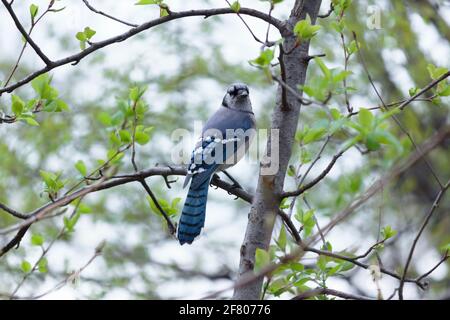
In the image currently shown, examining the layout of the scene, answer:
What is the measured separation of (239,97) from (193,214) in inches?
52.0

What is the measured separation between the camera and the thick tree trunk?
228 centimetres

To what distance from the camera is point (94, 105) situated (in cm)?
577

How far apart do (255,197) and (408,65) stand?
3775 millimetres

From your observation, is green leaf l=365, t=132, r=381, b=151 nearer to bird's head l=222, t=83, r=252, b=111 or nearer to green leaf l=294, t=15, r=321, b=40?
green leaf l=294, t=15, r=321, b=40

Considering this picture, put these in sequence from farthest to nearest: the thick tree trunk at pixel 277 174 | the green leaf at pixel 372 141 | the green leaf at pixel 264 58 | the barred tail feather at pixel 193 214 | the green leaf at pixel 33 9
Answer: the barred tail feather at pixel 193 214
the green leaf at pixel 33 9
the thick tree trunk at pixel 277 174
the green leaf at pixel 264 58
the green leaf at pixel 372 141

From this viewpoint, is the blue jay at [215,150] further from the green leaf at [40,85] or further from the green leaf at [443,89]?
the green leaf at [443,89]

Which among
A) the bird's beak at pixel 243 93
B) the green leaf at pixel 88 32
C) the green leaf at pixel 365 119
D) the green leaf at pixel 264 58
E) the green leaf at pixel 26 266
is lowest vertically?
the green leaf at pixel 365 119

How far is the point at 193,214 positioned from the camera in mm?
3105

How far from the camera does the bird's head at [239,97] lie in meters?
4.23

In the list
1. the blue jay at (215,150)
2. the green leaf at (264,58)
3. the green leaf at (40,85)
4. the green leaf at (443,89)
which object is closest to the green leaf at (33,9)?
the green leaf at (40,85)

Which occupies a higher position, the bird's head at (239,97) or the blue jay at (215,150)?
the bird's head at (239,97)

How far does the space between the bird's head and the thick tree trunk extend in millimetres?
1703
